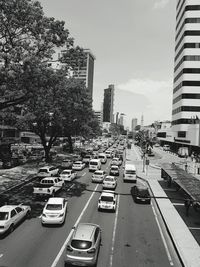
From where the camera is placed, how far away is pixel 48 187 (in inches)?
1156

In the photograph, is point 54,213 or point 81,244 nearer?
point 81,244

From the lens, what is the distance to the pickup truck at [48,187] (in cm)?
2902

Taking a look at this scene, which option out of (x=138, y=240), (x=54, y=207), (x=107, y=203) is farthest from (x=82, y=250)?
(x=107, y=203)

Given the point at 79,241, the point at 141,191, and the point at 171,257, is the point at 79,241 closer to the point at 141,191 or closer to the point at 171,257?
the point at 171,257

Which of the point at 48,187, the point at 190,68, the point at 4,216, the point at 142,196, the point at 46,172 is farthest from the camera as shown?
the point at 190,68

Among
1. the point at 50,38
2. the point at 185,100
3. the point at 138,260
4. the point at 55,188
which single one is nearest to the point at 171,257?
the point at 138,260

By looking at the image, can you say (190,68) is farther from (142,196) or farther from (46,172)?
(142,196)

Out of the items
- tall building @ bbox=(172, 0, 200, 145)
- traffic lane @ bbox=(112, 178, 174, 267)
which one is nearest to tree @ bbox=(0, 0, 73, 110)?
traffic lane @ bbox=(112, 178, 174, 267)

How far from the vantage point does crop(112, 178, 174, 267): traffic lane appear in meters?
16.4

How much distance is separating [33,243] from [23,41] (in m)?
16.1

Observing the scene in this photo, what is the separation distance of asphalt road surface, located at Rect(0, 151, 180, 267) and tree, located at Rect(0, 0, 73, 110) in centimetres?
1095

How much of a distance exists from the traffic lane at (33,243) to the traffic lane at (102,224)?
96 cm

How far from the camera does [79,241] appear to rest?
15.5 meters

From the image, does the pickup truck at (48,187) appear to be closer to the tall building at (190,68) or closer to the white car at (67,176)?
the white car at (67,176)
